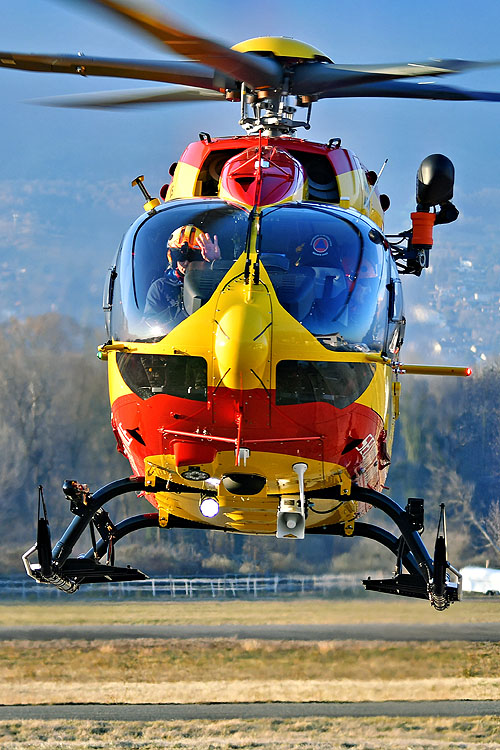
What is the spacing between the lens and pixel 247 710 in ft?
76.0

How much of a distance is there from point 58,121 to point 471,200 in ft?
154

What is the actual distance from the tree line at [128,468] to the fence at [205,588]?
77 cm

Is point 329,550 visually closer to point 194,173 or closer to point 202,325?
point 194,173

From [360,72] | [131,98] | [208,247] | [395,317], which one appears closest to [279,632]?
[131,98]

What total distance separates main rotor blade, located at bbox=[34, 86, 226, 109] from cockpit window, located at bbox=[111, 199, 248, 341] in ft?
6.84

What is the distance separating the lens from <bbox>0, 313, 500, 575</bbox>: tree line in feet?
126

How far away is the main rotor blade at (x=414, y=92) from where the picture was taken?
464 inches

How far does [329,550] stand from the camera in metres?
37.2

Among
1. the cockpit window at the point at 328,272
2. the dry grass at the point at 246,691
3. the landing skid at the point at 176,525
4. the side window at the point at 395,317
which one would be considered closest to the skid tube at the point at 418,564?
the landing skid at the point at 176,525

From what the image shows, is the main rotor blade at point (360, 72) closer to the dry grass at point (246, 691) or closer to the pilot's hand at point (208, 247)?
the pilot's hand at point (208, 247)

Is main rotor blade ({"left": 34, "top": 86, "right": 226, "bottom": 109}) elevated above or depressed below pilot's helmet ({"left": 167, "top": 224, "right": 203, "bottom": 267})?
above

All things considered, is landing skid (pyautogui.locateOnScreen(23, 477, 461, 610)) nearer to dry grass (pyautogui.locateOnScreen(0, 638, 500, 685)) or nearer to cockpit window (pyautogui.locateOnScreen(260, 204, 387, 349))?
cockpit window (pyautogui.locateOnScreen(260, 204, 387, 349))

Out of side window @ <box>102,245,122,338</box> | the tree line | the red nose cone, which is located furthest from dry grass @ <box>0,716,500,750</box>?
the tree line

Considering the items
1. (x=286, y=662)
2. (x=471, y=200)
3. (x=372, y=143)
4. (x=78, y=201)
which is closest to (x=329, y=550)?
(x=286, y=662)
